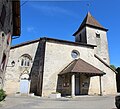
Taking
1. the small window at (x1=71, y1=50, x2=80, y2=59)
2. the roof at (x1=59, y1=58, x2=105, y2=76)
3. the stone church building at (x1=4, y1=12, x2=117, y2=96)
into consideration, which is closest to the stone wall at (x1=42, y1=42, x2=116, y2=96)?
the stone church building at (x1=4, y1=12, x2=117, y2=96)

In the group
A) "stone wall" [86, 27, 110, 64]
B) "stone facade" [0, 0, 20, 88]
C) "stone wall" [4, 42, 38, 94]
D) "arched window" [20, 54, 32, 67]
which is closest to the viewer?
"stone facade" [0, 0, 20, 88]

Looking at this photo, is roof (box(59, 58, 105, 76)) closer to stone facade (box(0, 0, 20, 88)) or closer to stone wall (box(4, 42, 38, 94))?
stone wall (box(4, 42, 38, 94))

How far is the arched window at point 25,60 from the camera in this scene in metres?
21.4

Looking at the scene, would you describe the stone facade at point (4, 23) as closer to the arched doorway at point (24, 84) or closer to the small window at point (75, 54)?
the arched doorway at point (24, 84)

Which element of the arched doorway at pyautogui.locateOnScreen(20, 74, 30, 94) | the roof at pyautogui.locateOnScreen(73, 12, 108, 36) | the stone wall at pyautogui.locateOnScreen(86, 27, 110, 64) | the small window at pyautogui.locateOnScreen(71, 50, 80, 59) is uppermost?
the roof at pyautogui.locateOnScreen(73, 12, 108, 36)

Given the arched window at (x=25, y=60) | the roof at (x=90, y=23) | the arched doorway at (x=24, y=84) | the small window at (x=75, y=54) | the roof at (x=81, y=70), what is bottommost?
the arched doorway at (x=24, y=84)

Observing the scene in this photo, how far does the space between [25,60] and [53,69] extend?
14.6 feet

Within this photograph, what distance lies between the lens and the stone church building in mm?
19703

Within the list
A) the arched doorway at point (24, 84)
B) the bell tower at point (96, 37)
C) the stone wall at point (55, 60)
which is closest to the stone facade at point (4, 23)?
the stone wall at point (55, 60)

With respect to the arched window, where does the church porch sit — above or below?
below

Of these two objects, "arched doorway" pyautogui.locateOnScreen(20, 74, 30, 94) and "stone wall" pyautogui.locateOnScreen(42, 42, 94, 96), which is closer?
"stone wall" pyautogui.locateOnScreen(42, 42, 94, 96)

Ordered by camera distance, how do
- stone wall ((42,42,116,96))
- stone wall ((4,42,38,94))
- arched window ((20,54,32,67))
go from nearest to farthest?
1. stone wall ((42,42,116,96))
2. stone wall ((4,42,38,94))
3. arched window ((20,54,32,67))

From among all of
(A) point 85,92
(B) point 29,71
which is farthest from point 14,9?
(A) point 85,92

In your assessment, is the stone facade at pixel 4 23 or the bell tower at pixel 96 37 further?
the bell tower at pixel 96 37
